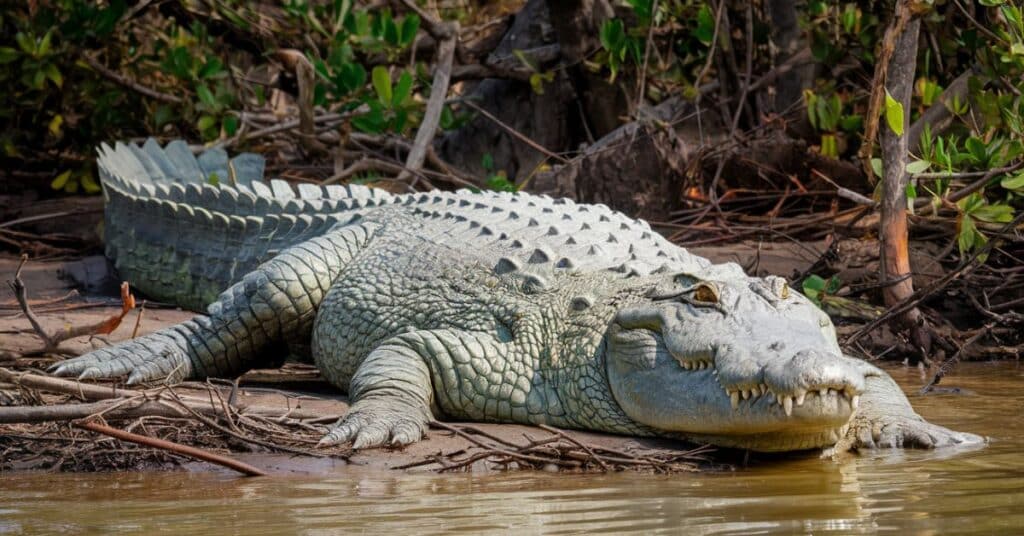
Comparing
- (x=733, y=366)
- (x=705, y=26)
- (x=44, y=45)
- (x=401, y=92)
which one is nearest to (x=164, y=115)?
(x=44, y=45)

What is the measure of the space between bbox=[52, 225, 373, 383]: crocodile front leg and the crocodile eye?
6.21 feet

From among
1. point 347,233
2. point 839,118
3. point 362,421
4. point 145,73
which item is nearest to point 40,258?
point 145,73

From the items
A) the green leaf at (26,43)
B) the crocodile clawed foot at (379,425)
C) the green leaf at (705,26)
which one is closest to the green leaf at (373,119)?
the green leaf at (705,26)

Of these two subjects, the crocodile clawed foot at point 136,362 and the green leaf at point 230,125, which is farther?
the green leaf at point 230,125

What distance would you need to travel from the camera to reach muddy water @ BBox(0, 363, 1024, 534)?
286 cm

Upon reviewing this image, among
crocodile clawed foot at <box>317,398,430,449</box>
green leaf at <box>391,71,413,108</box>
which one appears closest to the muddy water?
crocodile clawed foot at <box>317,398,430,449</box>

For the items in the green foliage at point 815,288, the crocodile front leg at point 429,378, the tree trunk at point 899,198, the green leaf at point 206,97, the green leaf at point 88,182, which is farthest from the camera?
the green leaf at point 88,182

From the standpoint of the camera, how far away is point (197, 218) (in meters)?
6.57

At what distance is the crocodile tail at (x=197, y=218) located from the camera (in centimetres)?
612

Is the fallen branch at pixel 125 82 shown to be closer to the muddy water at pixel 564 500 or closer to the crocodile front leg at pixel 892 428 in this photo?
the muddy water at pixel 564 500

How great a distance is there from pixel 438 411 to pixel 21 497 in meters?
1.73

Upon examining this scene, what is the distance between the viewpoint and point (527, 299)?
4.76m

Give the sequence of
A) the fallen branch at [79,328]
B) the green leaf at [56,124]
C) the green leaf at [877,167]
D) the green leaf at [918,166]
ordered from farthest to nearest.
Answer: the green leaf at [56,124]
the green leaf at [877,167]
the green leaf at [918,166]
the fallen branch at [79,328]

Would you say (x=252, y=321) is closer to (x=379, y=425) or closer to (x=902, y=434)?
(x=379, y=425)
